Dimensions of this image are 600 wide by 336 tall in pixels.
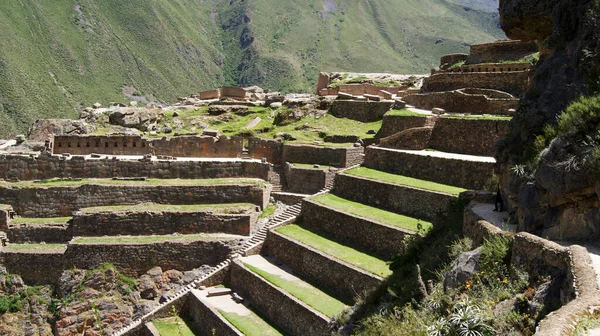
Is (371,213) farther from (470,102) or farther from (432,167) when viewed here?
(470,102)

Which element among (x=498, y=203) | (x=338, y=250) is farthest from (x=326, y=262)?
(x=498, y=203)

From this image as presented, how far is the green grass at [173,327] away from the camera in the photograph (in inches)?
798

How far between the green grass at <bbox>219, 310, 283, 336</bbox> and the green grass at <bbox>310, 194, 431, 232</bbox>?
482 centimetres

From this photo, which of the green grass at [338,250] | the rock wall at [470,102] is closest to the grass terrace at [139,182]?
the green grass at [338,250]

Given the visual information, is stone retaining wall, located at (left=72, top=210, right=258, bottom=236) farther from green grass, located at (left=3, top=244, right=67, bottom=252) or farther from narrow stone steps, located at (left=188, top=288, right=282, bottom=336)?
narrow stone steps, located at (left=188, top=288, right=282, bottom=336)

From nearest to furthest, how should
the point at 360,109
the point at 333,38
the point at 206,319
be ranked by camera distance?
the point at 206,319 < the point at 360,109 < the point at 333,38

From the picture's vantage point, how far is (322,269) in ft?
62.4

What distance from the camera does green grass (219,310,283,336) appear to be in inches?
702

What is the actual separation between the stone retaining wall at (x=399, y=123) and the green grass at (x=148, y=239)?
8.60m

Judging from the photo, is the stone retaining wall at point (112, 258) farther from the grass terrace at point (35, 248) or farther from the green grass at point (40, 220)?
the green grass at point (40, 220)

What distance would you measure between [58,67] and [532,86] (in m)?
71.6

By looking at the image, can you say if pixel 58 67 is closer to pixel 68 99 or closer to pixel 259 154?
pixel 68 99

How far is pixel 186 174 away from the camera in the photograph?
28.2 meters

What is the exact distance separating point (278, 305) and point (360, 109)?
1724 cm
